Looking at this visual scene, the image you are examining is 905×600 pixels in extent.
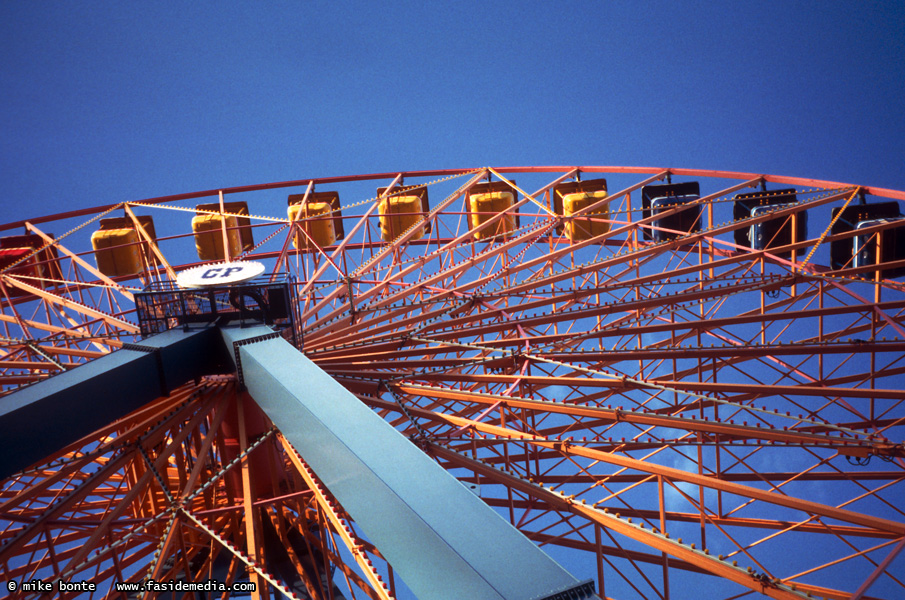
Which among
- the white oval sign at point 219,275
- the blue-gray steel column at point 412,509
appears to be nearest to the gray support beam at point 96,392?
the white oval sign at point 219,275

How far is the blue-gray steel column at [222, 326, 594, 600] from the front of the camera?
546 cm

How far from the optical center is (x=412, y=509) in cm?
630

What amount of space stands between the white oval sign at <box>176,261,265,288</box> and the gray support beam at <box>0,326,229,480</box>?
94 centimetres

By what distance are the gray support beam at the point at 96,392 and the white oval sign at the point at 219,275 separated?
3.07 feet

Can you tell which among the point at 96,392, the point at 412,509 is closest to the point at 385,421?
the point at 412,509

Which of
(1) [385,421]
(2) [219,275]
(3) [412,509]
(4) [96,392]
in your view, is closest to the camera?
(3) [412,509]

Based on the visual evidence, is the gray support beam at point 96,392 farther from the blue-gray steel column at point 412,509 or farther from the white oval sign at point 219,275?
the blue-gray steel column at point 412,509

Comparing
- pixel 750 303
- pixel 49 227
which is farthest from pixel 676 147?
pixel 49 227

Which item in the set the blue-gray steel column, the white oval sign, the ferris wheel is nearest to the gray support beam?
the ferris wheel

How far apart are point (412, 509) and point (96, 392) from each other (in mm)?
6561

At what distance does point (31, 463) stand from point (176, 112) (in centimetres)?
5675

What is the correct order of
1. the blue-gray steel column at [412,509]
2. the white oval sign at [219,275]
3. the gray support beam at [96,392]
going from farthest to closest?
the white oval sign at [219,275] < the gray support beam at [96,392] < the blue-gray steel column at [412,509]

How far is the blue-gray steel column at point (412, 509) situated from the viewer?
5.46m

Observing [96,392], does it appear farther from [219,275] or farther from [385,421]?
[385,421]
